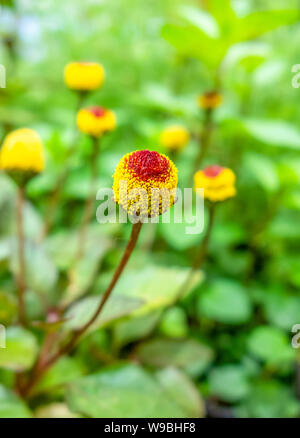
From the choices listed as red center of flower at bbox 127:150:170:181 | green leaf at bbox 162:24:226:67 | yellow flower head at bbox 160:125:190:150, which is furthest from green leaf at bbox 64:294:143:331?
green leaf at bbox 162:24:226:67

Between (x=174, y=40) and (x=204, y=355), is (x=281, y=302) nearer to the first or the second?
(x=204, y=355)

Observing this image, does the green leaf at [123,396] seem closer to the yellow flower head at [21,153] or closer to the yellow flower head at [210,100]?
the yellow flower head at [21,153]

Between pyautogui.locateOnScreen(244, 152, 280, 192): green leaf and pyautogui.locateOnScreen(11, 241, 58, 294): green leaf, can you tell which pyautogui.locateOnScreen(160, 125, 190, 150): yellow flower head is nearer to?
pyautogui.locateOnScreen(244, 152, 280, 192): green leaf

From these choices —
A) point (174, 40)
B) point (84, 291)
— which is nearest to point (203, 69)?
point (174, 40)

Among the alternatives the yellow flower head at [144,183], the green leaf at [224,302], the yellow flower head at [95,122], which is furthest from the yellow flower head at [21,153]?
the green leaf at [224,302]

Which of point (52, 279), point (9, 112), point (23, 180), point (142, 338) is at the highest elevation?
point (9, 112)

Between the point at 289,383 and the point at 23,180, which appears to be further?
the point at 289,383

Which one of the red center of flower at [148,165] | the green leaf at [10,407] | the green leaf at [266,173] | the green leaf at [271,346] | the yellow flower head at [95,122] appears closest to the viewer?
the red center of flower at [148,165]
